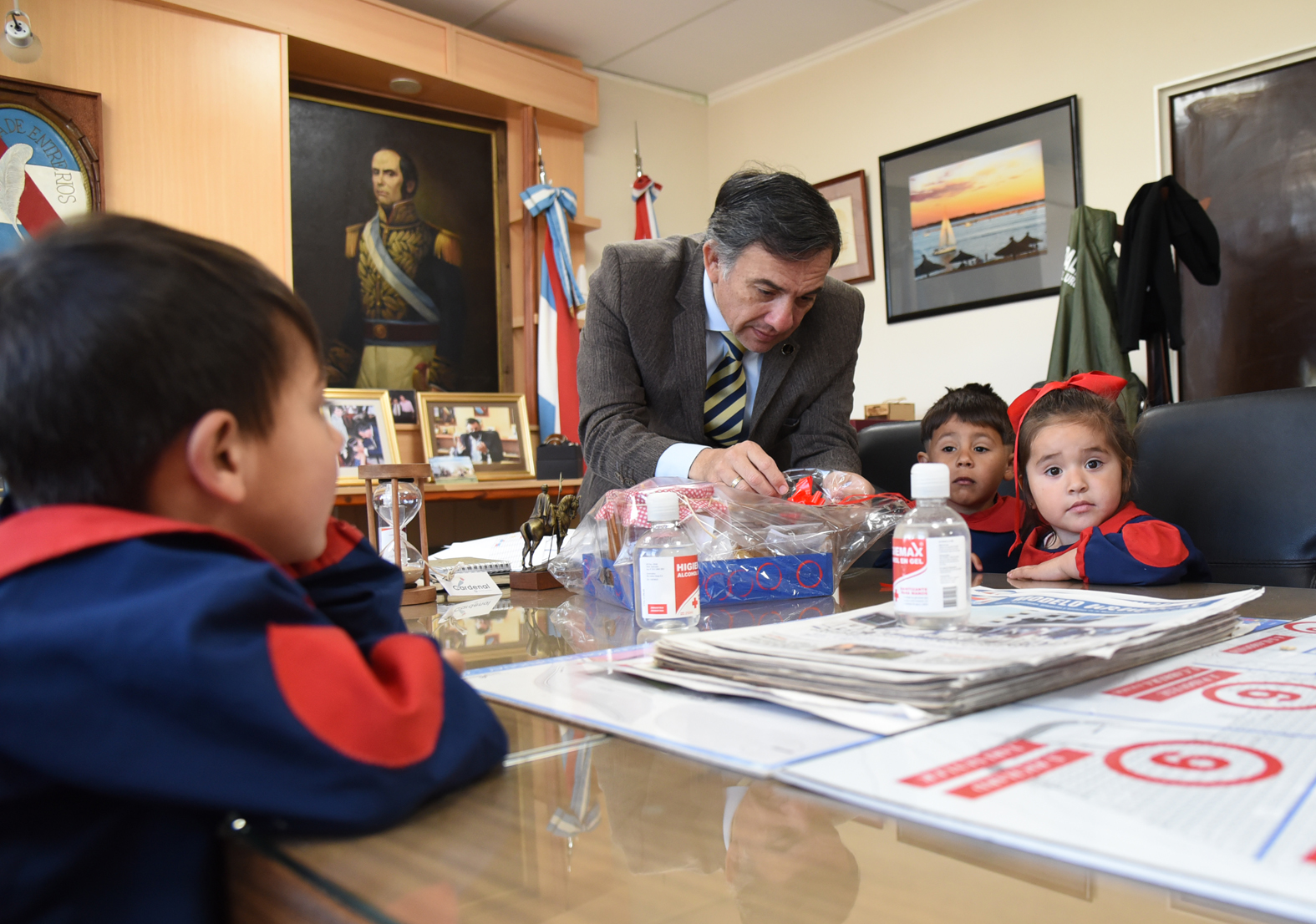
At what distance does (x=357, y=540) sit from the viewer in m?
0.63

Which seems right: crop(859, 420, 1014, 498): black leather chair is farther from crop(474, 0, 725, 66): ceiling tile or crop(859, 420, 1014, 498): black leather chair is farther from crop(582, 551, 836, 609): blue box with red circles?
crop(474, 0, 725, 66): ceiling tile

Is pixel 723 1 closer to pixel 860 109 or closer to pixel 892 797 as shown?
pixel 860 109

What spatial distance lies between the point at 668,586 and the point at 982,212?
3.79 meters

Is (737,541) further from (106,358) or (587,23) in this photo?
(587,23)

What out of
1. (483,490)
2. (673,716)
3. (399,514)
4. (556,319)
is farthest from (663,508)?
(556,319)

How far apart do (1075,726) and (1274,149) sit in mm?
Answer: 3904

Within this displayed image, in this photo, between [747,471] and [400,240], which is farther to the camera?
[400,240]

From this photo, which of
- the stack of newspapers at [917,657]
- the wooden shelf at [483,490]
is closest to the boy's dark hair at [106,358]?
the stack of newspapers at [917,657]

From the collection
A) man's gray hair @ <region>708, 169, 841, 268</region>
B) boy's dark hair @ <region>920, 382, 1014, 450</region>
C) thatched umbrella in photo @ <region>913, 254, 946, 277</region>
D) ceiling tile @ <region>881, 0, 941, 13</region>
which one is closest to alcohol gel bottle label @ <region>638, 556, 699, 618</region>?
man's gray hair @ <region>708, 169, 841, 268</region>

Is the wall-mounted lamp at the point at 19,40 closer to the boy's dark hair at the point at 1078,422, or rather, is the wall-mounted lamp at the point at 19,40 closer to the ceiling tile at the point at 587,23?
the ceiling tile at the point at 587,23

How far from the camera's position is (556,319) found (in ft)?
14.2

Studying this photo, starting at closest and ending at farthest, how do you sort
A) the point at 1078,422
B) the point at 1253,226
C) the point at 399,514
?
the point at 399,514
the point at 1078,422
the point at 1253,226

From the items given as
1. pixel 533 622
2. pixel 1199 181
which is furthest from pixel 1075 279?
pixel 533 622

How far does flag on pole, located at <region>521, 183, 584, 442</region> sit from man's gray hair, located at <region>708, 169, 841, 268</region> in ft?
8.82
